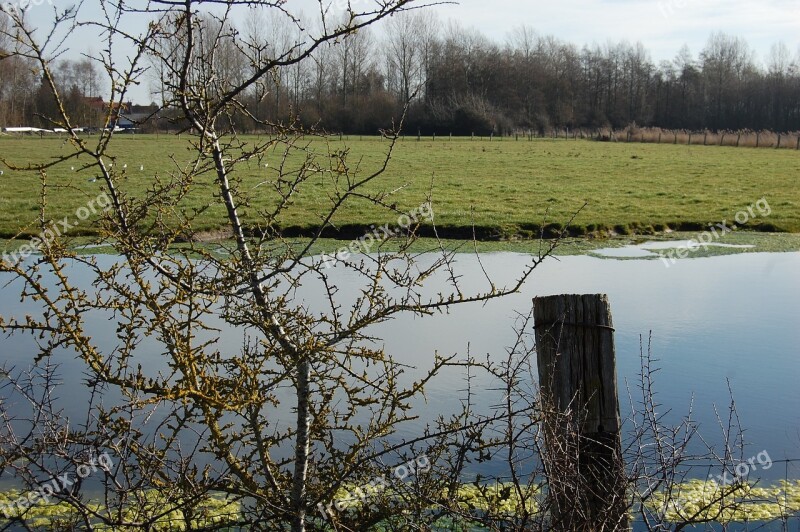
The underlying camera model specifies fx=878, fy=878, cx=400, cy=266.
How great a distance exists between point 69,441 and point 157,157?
106 feet

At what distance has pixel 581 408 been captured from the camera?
3.44 meters

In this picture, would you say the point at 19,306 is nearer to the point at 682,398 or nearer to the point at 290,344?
the point at 682,398

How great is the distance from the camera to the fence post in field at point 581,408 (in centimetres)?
336

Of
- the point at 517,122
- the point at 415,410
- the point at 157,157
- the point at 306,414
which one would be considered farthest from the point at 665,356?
the point at 517,122

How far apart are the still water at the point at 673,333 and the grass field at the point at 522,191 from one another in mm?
1492

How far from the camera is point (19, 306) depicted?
37.0 feet

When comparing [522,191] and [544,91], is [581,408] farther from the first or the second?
[544,91]
